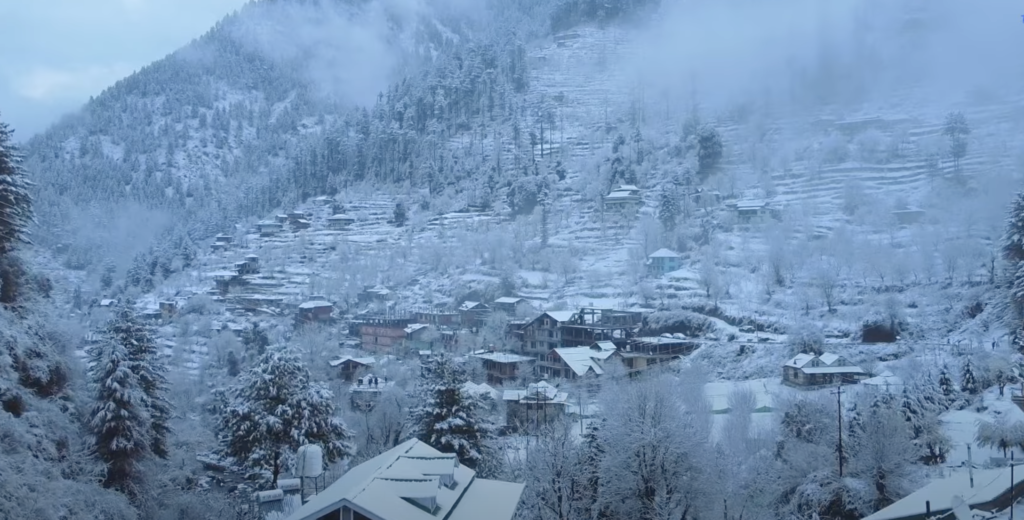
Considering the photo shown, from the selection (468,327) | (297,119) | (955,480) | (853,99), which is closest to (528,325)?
(468,327)

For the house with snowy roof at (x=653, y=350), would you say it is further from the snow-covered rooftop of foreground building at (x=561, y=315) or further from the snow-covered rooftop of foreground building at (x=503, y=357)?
the snow-covered rooftop of foreground building at (x=503, y=357)

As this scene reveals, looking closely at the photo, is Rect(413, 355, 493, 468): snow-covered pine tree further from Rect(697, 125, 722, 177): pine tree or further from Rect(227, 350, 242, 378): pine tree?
Rect(697, 125, 722, 177): pine tree

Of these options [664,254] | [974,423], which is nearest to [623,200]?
[664,254]

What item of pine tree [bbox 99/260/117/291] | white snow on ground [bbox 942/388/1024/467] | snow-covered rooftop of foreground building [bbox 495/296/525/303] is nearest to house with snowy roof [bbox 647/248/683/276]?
snow-covered rooftop of foreground building [bbox 495/296/525/303]

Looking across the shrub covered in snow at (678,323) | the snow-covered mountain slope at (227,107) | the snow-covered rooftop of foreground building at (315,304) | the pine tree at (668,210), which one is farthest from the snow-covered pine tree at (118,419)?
the snow-covered mountain slope at (227,107)

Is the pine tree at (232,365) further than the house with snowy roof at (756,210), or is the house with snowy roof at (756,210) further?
the house with snowy roof at (756,210)

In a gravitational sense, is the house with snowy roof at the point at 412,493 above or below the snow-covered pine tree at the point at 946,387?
above
